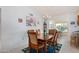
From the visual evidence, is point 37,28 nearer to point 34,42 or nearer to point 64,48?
point 34,42

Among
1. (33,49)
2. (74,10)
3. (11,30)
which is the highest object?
(74,10)

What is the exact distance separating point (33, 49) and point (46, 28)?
46cm

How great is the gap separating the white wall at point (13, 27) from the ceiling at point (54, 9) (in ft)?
0.37

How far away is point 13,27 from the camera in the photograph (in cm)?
203

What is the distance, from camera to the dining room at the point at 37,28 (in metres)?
2.00

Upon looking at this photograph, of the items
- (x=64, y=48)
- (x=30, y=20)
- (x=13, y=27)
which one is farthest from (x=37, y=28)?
(x=64, y=48)

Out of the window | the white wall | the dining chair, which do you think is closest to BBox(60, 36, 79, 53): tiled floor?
the window

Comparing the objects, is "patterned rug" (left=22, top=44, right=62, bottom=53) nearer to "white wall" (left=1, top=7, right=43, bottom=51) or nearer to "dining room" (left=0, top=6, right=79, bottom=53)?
"dining room" (left=0, top=6, right=79, bottom=53)

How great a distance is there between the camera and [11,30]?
6.65 feet

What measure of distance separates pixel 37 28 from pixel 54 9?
1.54 ft

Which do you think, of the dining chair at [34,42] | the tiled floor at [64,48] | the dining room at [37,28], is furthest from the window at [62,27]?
the dining chair at [34,42]

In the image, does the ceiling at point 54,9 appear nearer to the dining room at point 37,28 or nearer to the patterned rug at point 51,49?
the dining room at point 37,28
